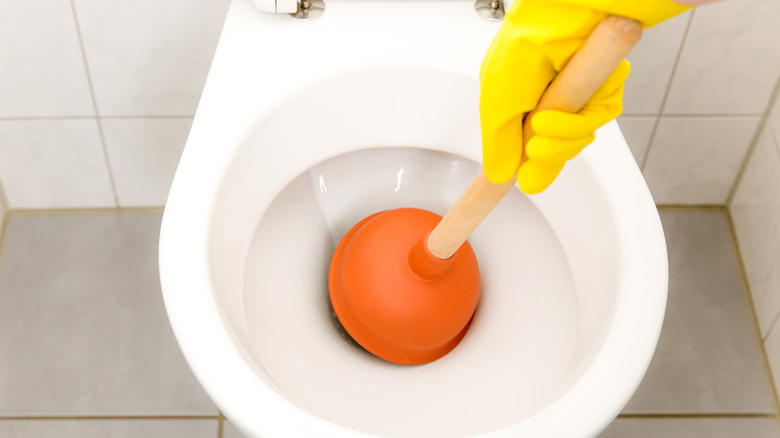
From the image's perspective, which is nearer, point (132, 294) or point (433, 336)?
point (433, 336)

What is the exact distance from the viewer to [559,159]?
0.52 meters

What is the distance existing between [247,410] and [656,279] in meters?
0.34

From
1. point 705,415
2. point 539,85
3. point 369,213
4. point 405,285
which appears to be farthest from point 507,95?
point 705,415

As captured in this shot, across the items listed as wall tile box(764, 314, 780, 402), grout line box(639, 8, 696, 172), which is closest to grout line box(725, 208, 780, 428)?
wall tile box(764, 314, 780, 402)

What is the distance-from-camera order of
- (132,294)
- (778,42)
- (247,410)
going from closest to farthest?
(247,410) < (778,42) < (132,294)

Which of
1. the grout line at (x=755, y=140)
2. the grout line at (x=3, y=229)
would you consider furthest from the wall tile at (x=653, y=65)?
the grout line at (x=3, y=229)

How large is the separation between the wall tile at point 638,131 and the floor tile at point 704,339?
0.14 metres

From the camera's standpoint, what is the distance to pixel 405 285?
2.52 ft

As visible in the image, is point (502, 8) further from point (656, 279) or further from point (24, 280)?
point (24, 280)

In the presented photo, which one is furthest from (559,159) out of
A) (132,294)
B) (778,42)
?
(132,294)

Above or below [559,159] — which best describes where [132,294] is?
below

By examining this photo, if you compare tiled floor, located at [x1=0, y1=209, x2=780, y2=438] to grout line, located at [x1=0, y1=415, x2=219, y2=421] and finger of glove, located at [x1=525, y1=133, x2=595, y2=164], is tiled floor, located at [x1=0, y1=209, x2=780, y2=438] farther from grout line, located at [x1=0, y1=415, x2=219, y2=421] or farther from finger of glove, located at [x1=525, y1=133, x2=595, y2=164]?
finger of glove, located at [x1=525, y1=133, x2=595, y2=164]

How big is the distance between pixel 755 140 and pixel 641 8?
843 millimetres

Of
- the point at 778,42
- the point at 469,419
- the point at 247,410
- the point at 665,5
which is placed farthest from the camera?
the point at 778,42
